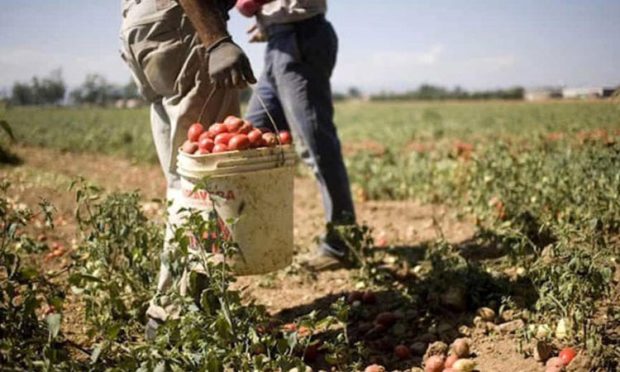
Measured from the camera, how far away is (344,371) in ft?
6.89

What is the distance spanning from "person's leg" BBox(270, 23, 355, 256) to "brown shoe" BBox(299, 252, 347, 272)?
0.88ft

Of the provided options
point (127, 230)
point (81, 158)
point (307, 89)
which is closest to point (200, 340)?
point (127, 230)

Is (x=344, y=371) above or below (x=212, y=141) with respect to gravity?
below

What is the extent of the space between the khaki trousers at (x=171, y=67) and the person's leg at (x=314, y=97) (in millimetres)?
701

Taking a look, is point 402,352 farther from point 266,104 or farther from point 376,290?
point 266,104

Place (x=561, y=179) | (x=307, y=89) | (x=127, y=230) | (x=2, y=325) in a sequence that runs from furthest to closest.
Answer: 1. (x=561, y=179)
2. (x=307, y=89)
3. (x=127, y=230)
4. (x=2, y=325)

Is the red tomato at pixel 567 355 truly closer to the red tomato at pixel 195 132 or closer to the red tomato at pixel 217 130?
the red tomato at pixel 217 130

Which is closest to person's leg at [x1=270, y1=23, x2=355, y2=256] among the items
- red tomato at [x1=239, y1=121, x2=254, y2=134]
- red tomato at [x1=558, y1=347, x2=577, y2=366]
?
red tomato at [x1=239, y1=121, x2=254, y2=134]

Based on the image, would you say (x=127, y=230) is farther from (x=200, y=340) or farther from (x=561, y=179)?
(x=561, y=179)

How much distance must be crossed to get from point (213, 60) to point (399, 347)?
1.45m

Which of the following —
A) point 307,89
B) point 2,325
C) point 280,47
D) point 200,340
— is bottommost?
point 200,340

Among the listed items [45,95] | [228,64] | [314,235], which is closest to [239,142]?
[228,64]

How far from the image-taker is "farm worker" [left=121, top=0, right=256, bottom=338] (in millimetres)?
2252

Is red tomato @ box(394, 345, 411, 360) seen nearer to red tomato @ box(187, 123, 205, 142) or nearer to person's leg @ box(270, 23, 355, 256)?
person's leg @ box(270, 23, 355, 256)
